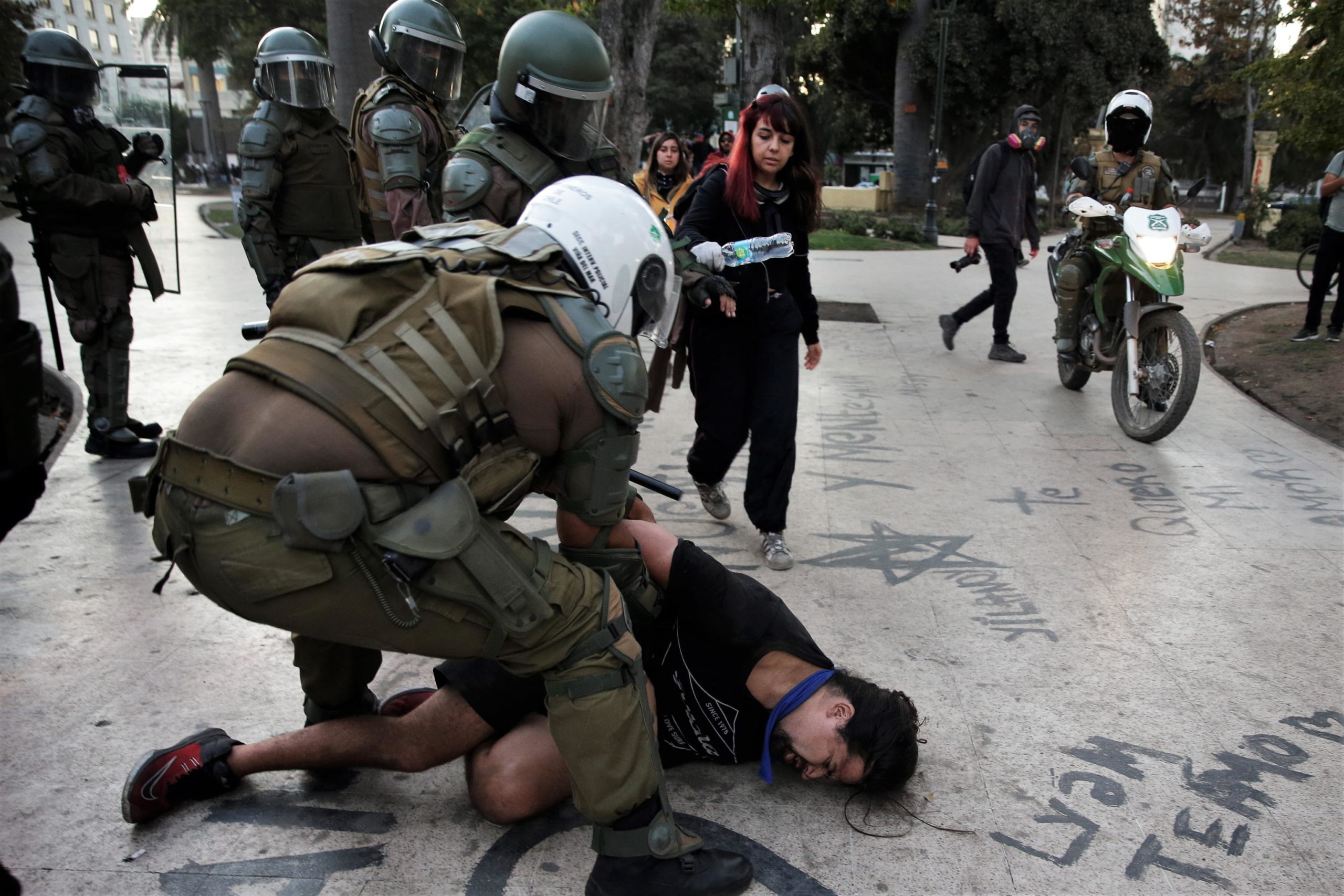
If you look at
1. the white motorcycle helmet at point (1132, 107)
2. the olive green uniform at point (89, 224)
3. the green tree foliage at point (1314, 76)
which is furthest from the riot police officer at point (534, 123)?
the green tree foliage at point (1314, 76)

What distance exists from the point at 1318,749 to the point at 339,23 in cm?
514

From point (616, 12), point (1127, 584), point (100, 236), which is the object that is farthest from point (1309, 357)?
point (616, 12)

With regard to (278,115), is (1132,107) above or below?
above

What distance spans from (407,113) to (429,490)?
104 inches

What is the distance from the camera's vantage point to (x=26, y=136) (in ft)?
13.2

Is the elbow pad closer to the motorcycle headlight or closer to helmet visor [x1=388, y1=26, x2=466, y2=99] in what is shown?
helmet visor [x1=388, y1=26, x2=466, y2=99]

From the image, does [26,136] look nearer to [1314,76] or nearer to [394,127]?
[394,127]

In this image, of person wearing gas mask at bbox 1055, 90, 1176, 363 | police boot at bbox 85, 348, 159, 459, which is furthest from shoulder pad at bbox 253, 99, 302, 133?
person wearing gas mask at bbox 1055, 90, 1176, 363

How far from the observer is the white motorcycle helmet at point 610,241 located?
1824 mm

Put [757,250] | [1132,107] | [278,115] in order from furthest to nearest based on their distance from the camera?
1. [1132,107]
2. [278,115]
3. [757,250]

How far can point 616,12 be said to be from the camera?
12109mm

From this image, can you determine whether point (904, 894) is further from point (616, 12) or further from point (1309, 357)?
point (616, 12)

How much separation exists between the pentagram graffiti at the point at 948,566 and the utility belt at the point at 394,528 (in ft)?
6.20

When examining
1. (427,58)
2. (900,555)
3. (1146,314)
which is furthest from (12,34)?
(900,555)
